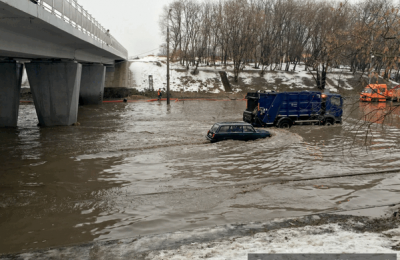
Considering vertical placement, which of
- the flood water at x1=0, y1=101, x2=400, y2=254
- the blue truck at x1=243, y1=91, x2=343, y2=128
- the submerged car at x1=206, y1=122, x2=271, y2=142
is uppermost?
the blue truck at x1=243, y1=91, x2=343, y2=128

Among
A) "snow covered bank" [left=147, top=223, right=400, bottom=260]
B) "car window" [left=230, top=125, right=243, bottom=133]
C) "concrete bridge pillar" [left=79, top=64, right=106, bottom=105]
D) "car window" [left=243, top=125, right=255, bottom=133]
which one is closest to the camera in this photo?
"snow covered bank" [left=147, top=223, right=400, bottom=260]

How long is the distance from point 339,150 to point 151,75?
127 ft

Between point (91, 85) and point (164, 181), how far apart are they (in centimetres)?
2975

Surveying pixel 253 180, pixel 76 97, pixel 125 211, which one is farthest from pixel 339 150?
pixel 76 97

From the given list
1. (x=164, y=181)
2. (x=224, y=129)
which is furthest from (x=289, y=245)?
(x=224, y=129)

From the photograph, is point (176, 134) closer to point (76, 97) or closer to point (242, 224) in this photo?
point (76, 97)

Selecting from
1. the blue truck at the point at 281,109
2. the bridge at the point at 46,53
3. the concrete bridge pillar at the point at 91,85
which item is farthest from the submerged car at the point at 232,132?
the concrete bridge pillar at the point at 91,85

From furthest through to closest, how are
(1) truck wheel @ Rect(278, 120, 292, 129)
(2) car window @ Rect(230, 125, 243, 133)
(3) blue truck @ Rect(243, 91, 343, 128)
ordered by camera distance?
(1) truck wheel @ Rect(278, 120, 292, 129) < (3) blue truck @ Rect(243, 91, 343, 128) < (2) car window @ Rect(230, 125, 243, 133)

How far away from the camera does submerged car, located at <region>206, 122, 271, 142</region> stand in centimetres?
1592

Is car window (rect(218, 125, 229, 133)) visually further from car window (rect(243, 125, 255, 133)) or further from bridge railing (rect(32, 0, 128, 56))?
bridge railing (rect(32, 0, 128, 56))

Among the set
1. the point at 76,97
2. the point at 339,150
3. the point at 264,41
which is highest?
the point at 264,41

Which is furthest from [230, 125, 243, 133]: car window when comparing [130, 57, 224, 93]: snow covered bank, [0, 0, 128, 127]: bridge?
[130, 57, 224, 93]: snow covered bank

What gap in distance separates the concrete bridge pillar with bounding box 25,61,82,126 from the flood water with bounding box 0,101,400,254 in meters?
2.85

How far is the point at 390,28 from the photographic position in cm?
629
